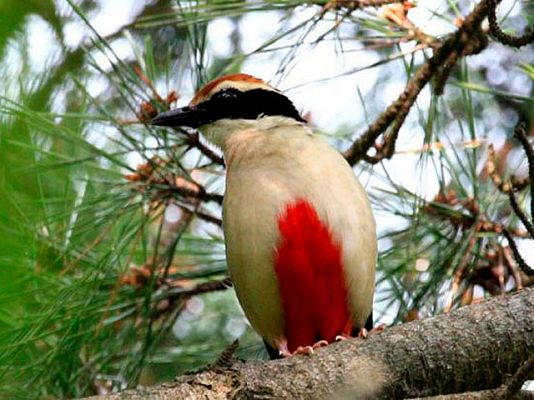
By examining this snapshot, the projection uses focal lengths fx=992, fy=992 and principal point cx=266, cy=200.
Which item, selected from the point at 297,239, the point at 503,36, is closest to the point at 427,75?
the point at 503,36

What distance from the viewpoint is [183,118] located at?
379cm

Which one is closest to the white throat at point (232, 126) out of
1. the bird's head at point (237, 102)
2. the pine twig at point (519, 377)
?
the bird's head at point (237, 102)

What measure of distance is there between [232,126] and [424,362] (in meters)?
1.67

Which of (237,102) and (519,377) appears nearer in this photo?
(519,377)

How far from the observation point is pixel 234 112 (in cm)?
404

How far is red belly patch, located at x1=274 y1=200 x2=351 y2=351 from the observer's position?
3.46 meters

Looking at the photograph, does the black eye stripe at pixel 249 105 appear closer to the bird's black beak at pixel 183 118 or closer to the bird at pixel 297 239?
the bird's black beak at pixel 183 118

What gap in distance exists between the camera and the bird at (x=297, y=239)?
347 centimetres

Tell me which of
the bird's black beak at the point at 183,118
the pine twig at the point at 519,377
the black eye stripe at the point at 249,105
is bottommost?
the pine twig at the point at 519,377

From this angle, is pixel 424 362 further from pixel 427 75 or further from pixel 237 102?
pixel 237 102

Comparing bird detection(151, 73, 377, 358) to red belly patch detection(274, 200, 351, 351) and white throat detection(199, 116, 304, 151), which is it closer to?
red belly patch detection(274, 200, 351, 351)

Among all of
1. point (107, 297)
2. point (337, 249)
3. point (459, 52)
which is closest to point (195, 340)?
point (107, 297)

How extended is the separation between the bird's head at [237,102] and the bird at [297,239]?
0.13 metres

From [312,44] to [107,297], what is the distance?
4.04ft
